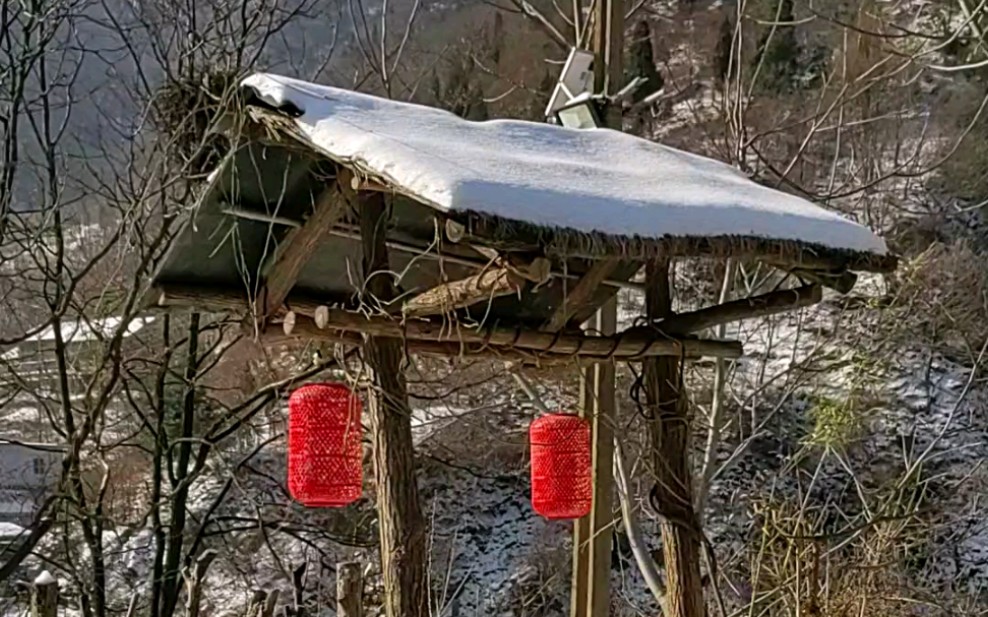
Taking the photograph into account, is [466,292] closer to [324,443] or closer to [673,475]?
[324,443]

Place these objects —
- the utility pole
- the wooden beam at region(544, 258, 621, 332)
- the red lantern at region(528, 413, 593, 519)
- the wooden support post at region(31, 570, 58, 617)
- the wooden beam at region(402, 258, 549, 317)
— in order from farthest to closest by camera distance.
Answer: the utility pole, the wooden support post at region(31, 570, 58, 617), the red lantern at region(528, 413, 593, 519), the wooden beam at region(544, 258, 621, 332), the wooden beam at region(402, 258, 549, 317)

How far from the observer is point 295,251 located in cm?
224

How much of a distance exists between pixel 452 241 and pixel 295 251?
0.72 metres

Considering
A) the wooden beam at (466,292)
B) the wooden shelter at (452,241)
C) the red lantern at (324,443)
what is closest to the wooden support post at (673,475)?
the wooden shelter at (452,241)

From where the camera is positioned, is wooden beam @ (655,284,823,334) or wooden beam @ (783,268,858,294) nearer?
wooden beam @ (783,268,858,294)

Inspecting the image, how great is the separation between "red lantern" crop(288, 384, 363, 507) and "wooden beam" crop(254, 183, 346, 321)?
0.86 ft

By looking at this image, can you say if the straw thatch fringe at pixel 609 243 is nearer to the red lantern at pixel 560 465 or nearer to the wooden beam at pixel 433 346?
the wooden beam at pixel 433 346

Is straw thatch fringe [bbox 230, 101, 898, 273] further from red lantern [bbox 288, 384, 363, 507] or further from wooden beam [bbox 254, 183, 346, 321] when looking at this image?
red lantern [bbox 288, 384, 363, 507]

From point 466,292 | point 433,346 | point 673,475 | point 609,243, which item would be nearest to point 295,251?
point 433,346

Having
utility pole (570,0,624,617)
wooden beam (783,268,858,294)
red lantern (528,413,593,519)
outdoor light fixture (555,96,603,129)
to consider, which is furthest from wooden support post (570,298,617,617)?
wooden beam (783,268,858,294)

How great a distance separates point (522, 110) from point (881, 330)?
3570 millimetres

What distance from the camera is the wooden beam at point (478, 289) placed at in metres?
1.68

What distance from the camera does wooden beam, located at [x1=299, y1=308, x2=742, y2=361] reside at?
6.61ft

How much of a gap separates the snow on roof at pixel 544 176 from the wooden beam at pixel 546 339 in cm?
42
